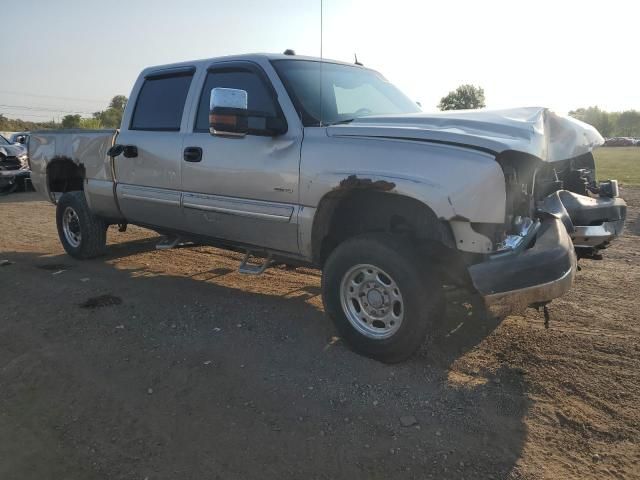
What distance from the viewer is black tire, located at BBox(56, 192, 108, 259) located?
6.32m

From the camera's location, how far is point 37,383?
345 centimetres

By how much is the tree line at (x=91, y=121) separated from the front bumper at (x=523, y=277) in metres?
10.5

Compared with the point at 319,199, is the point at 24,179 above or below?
below

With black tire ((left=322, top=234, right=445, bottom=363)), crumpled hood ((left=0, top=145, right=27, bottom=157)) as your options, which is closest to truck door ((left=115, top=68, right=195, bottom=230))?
black tire ((left=322, top=234, right=445, bottom=363))

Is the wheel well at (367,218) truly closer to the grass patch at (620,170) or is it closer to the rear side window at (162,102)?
the rear side window at (162,102)

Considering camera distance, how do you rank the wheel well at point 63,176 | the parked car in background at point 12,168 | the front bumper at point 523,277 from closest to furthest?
the front bumper at point 523,277 → the wheel well at point 63,176 → the parked car in background at point 12,168

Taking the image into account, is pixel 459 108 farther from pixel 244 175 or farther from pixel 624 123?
pixel 624 123

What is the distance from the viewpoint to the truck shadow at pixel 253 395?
8.82ft

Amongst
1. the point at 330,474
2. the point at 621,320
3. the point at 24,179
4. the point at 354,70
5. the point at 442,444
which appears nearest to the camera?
the point at 330,474

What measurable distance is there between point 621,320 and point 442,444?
2.39 meters

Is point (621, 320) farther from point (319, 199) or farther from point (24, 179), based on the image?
point (24, 179)

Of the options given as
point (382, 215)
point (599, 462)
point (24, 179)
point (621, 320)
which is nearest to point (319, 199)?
point (382, 215)

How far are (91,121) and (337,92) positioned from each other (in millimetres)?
37221

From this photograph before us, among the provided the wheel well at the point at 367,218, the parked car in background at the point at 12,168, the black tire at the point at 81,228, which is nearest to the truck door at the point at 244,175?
the wheel well at the point at 367,218
